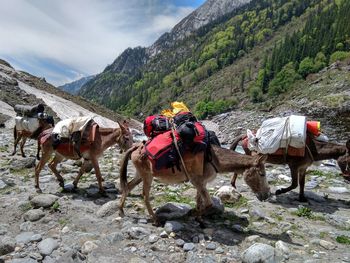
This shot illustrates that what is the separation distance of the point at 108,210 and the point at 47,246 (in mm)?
2052

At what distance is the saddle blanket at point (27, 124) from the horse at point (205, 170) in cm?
1019

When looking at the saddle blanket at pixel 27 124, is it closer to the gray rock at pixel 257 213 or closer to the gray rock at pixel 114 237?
the gray rock at pixel 114 237

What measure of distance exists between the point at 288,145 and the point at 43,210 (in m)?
7.13

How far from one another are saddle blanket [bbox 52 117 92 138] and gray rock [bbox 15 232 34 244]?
374 cm

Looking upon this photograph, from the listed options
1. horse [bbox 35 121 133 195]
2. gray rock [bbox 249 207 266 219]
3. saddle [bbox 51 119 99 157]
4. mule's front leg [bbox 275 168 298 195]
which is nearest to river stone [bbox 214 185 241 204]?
gray rock [bbox 249 207 266 219]

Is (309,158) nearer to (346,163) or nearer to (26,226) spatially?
(346,163)

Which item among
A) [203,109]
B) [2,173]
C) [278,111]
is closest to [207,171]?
[2,173]

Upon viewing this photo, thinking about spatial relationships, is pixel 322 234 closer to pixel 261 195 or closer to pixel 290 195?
pixel 261 195

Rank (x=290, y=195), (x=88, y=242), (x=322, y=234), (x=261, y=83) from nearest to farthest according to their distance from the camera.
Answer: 1. (x=88, y=242)
2. (x=322, y=234)
3. (x=290, y=195)
4. (x=261, y=83)

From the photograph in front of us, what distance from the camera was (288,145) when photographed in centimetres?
1070

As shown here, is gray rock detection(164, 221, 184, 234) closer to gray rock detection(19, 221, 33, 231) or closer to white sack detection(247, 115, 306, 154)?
gray rock detection(19, 221, 33, 231)

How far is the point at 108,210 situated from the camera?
8.58m

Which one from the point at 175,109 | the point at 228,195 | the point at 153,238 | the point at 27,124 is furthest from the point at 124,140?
the point at 27,124

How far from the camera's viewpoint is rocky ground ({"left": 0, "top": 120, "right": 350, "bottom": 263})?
256 inches
